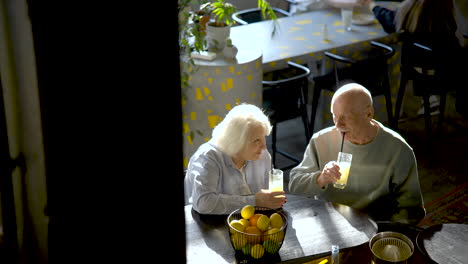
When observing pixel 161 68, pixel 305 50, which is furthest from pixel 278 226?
pixel 305 50

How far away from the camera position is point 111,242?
829 mm

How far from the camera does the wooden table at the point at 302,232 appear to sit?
2.38m

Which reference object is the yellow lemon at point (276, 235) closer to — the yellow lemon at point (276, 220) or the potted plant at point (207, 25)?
the yellow lemon at point (276, 220)

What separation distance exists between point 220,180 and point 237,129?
0.24 metres

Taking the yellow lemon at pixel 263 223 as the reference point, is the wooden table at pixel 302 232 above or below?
below

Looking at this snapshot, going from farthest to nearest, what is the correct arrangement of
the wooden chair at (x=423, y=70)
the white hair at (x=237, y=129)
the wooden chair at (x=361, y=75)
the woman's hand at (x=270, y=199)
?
the wooden chair at (x=423, y=70), the wooden chair at (x=361, y=75), the white hair at (x=237, y=129), the woman's hand at (x=270, y=199)

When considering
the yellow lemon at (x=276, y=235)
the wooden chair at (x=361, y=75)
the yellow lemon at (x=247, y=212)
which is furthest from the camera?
the wooden chair at (x=361, y=75)

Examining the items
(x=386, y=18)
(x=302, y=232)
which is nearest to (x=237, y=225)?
(x=302, y=232)

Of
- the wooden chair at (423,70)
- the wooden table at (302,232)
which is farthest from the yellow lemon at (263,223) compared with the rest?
the wooden chair at (423,70)

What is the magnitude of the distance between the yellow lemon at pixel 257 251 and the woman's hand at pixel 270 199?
0.38 metres

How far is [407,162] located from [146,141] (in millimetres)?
2403

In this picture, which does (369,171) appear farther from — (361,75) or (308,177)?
(361,75)

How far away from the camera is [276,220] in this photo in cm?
237

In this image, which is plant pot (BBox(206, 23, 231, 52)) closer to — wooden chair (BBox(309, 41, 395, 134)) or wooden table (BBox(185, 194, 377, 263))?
wooden chair (BBox(309, 41, 395, 134))
